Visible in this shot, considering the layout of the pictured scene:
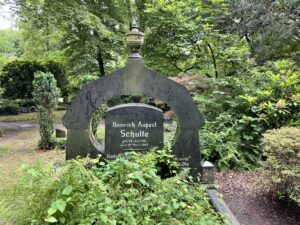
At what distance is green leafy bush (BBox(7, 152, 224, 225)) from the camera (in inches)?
74.5

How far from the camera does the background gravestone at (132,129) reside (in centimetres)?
408

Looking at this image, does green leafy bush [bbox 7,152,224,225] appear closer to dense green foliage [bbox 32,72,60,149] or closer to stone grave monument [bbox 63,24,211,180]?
stone grave monument [bbox 63,24,211,180]

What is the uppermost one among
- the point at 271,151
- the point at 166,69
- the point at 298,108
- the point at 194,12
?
the point at 194,12

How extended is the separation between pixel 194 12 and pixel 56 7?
208 inches

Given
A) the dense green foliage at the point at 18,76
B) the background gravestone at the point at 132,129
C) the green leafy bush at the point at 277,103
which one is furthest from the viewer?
the dense green foliage at the point at 18,76

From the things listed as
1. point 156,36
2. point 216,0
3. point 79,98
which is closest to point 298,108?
point 216,0

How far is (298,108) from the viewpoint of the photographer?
18.1 feet

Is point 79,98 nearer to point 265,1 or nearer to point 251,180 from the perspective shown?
point 251,180

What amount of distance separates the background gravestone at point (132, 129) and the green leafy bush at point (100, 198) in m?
1.55

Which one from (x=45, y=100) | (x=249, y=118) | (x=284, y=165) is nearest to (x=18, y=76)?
(x=45, y=100)

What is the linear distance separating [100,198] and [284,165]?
2.75m

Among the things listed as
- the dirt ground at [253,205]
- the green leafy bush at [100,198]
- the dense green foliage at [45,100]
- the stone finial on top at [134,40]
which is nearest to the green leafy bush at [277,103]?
the dirt ground at [253,205]

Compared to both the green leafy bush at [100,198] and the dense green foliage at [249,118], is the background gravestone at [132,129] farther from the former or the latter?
the green leafy bush at [100,198]

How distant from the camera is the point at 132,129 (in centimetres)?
411
